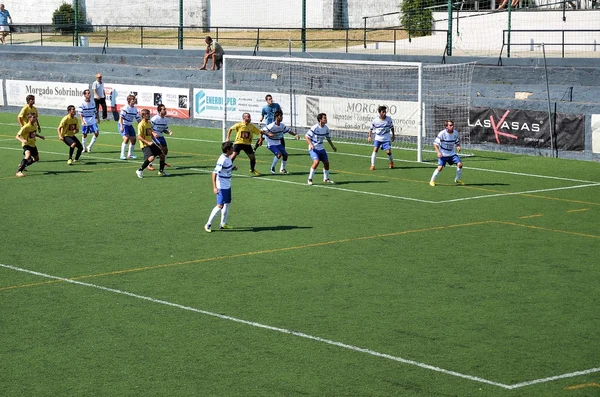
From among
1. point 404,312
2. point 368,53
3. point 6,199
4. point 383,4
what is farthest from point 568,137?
point 383,4

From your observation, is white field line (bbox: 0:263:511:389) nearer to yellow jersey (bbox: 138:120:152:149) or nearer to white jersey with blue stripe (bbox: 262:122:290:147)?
yellow jersey (bbox: 138:120:152:149)

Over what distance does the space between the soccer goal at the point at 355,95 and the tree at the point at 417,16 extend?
407 inches

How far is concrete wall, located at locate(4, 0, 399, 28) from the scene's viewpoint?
2345 inches

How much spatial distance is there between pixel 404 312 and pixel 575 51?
3021 cm

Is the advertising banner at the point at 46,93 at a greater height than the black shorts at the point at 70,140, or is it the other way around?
the advertising banner at the point at 46,93

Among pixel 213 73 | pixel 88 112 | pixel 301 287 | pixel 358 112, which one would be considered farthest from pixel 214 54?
pixel 301 287

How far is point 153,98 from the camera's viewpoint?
1779 inches

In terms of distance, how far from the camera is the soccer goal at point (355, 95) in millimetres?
36156

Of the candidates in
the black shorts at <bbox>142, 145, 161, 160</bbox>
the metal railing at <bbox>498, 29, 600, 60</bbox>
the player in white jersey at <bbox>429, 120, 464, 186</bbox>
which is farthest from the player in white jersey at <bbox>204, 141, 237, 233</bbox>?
the metal railing at <bbox>498, 29, 600, 60</bbox>

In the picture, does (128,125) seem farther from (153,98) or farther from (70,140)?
(153,98)

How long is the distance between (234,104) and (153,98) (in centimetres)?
487

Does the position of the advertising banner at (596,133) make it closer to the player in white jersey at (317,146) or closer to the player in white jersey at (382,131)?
the player in white jersey at (382,131)

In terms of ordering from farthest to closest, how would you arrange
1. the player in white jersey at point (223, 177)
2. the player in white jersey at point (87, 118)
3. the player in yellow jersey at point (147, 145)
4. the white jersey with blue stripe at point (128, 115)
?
the player in white jersey at point (87, 118), the white jersey with blue stripe at point (128, 115), the player in yellow jersey at point (147, 145), the player in white jersey at point (223, 177)

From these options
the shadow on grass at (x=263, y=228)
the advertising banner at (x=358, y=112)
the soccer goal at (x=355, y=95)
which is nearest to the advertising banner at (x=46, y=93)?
the soccer goal at (x=355, y=95)
